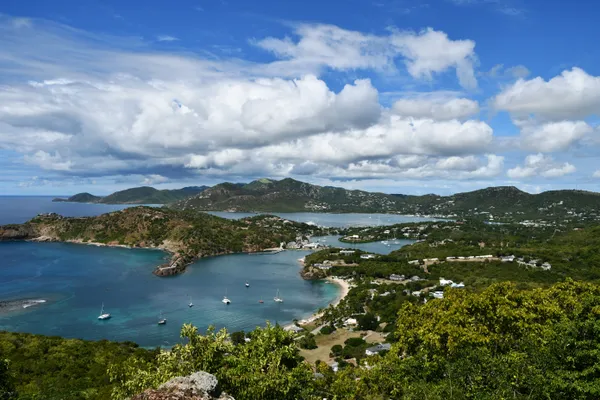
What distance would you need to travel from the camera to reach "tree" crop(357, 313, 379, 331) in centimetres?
5906

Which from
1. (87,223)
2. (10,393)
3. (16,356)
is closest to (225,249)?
(87,223)

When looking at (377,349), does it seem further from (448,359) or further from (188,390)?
(188,390)

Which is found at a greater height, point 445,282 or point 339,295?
point 445,282

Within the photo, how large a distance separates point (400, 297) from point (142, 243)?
359ft

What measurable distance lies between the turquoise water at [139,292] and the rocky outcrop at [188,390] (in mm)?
53405

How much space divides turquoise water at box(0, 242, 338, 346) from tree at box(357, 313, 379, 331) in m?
15.9

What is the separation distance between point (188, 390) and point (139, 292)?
8756 centimetres

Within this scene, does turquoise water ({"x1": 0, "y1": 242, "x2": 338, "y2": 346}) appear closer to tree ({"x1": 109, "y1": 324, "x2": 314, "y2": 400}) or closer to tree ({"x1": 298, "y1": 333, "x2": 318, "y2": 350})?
tree ({"x1": 298, "y1": 333, "x2": 318, "y2": 350})

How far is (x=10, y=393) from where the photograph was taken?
664 inches

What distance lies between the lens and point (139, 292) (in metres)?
87.2

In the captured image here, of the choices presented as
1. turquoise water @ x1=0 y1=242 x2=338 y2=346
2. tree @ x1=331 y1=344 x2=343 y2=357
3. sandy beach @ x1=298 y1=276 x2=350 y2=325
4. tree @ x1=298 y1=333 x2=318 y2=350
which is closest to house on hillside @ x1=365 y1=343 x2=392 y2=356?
tree @ x1=331 y1=344 x2=343 y2=357

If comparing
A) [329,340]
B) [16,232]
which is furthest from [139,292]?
[16,232]

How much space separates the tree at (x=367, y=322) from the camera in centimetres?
5906

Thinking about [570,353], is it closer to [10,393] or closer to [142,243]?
[10,393]
